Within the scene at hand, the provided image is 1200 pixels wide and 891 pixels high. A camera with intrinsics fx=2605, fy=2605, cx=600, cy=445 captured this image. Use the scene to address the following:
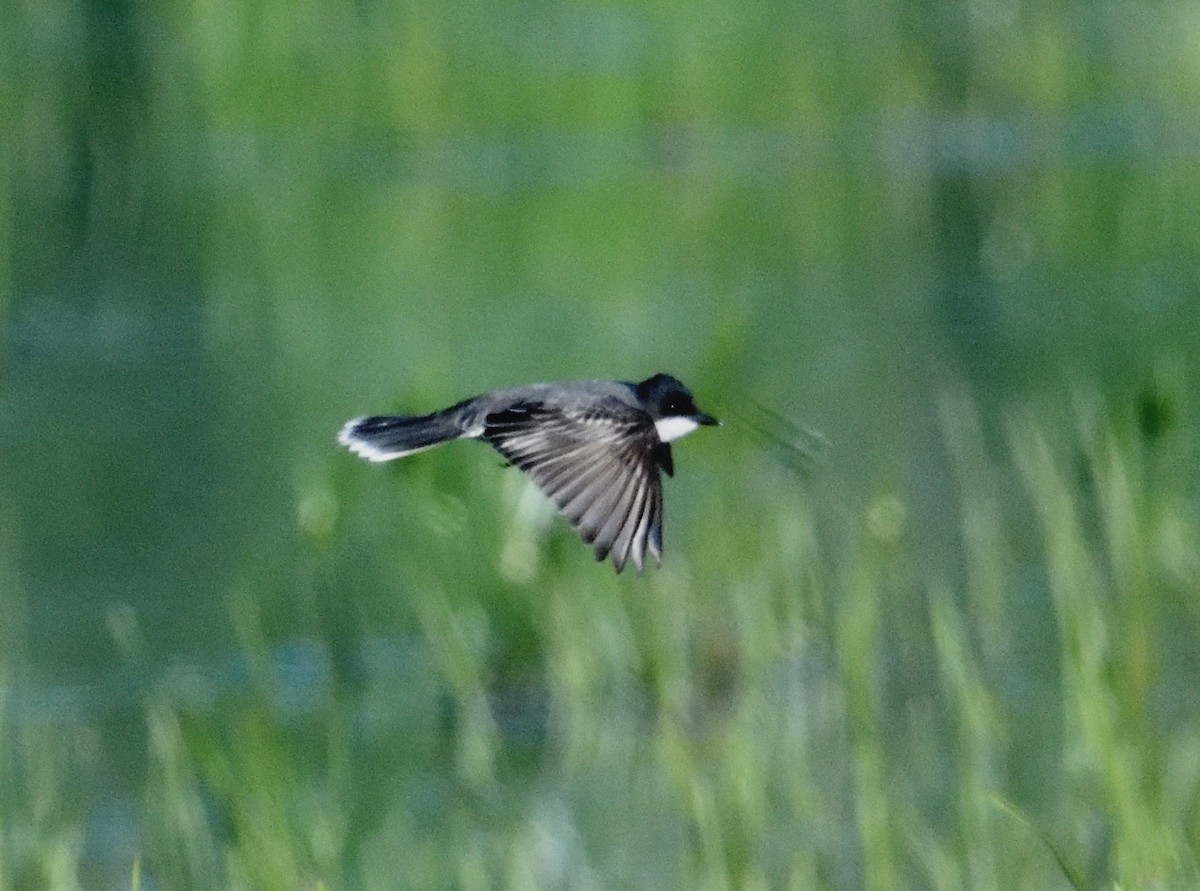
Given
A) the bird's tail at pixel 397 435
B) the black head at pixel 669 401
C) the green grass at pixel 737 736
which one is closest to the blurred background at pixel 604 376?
the green grass at pixel 737 736

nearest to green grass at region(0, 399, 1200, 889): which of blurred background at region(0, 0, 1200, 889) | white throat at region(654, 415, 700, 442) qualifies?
blurred background at region(0, 0, 1200, 889)

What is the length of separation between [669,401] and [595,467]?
30 centimetres

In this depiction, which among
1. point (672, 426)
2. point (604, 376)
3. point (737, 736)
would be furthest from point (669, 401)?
point (604, 376)

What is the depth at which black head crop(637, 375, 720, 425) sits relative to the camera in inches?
142

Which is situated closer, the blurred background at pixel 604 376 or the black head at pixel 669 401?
the black head at pixel 669 401

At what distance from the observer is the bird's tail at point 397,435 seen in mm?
3996

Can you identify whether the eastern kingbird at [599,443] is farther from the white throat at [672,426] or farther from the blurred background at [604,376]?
the blurred background at [604,376]

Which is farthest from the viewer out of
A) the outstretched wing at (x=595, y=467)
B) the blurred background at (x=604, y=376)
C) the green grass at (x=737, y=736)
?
the blurred background at (x=604, y=376)

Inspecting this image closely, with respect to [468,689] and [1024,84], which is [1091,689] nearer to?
[468,689]

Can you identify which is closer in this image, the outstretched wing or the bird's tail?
the outstretched wing

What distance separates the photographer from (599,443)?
11.3 feet

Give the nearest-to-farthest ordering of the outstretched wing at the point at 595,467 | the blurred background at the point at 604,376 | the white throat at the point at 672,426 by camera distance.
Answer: the outstretched wing at the point at 595,467 → the white throat at the point at 672,426 → the blurred background at the point at 604,376

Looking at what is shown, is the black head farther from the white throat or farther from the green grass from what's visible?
the green grass

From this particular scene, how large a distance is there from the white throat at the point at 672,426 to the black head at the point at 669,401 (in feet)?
0.05
